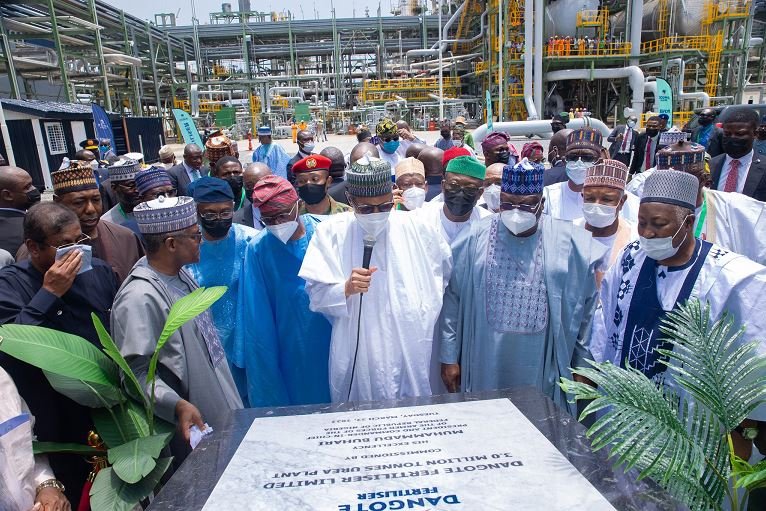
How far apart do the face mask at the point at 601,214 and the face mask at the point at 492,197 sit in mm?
808

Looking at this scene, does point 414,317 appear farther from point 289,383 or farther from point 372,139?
point 372,139

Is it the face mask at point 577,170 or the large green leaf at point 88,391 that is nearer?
the large green leaf at point 88,391

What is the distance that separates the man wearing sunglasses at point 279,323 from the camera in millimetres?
2910

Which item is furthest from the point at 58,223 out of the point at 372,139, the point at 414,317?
the point at 372,139

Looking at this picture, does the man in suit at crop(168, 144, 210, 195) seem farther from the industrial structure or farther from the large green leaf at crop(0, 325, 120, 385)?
the industrial structure

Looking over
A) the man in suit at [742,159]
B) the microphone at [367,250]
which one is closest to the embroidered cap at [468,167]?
the microphone at [367,250]

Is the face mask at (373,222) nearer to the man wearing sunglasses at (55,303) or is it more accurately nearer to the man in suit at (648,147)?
the man wearing sunglasses at (55,303)

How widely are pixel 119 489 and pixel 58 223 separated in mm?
1351

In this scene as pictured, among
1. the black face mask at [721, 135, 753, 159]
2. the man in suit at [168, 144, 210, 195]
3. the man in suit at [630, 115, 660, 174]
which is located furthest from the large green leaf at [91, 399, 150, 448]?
the man in suit at [630, 115, 660, 174]

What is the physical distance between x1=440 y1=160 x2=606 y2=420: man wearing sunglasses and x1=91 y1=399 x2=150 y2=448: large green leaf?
4.91 feet

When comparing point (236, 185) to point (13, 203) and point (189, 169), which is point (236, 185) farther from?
point (189, 169)

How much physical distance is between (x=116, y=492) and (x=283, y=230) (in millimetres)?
1628

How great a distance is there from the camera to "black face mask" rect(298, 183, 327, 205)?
3.84m

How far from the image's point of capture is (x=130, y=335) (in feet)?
6.59
